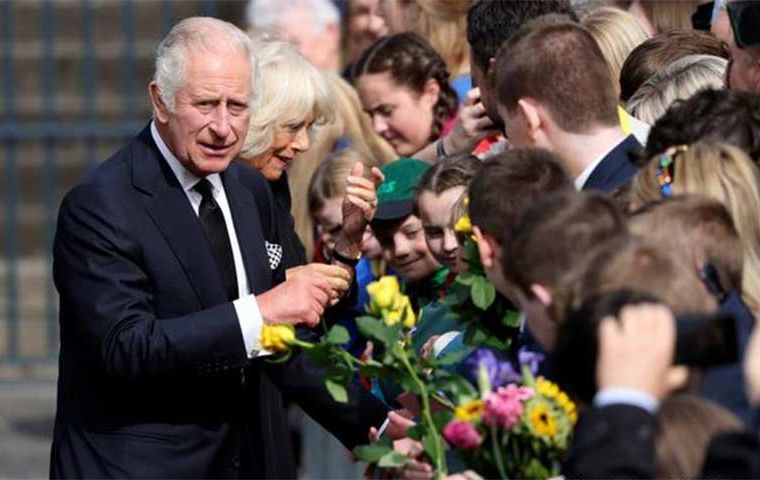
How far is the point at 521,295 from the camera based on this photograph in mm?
3793

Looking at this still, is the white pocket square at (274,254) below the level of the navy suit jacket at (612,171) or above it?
below

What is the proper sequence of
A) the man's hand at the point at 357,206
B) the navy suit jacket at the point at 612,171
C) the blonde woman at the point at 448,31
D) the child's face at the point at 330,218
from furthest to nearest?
the blonde woman at the point at 448,31 → the child's face at the point at 330,218 → the man's hand at the point at 357,206 → the navy suit jacket at the point at 612,171

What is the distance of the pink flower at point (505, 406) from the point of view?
3836mm

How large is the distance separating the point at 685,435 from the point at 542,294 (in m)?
0.46

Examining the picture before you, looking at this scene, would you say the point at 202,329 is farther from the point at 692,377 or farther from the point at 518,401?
the point at 692,377

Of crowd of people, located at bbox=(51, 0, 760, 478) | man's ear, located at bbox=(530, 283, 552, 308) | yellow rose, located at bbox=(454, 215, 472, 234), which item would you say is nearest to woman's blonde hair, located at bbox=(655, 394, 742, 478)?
crowd of people, located at bbox=(51, 0, 760, 478)

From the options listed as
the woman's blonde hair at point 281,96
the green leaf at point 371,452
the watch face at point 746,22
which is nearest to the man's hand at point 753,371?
the green leaf at point 371,452

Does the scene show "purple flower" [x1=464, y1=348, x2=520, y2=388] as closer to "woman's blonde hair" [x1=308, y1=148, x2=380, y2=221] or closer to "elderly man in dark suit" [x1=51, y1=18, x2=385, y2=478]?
"elderly man in dark suit" [x1=51, y1=18, x2=385, y2=478]

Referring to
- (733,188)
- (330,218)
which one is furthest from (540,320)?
(330,218)

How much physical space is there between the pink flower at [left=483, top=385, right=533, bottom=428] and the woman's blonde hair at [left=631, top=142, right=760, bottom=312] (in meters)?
0.56

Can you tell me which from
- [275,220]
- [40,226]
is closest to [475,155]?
[275,220]

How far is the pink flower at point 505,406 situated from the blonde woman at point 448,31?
12.0ft

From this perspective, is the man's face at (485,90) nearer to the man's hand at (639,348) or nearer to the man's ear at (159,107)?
the man's ear at (159,107)

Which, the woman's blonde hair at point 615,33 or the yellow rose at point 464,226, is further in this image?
the woman's blonde hair at point 615,33
